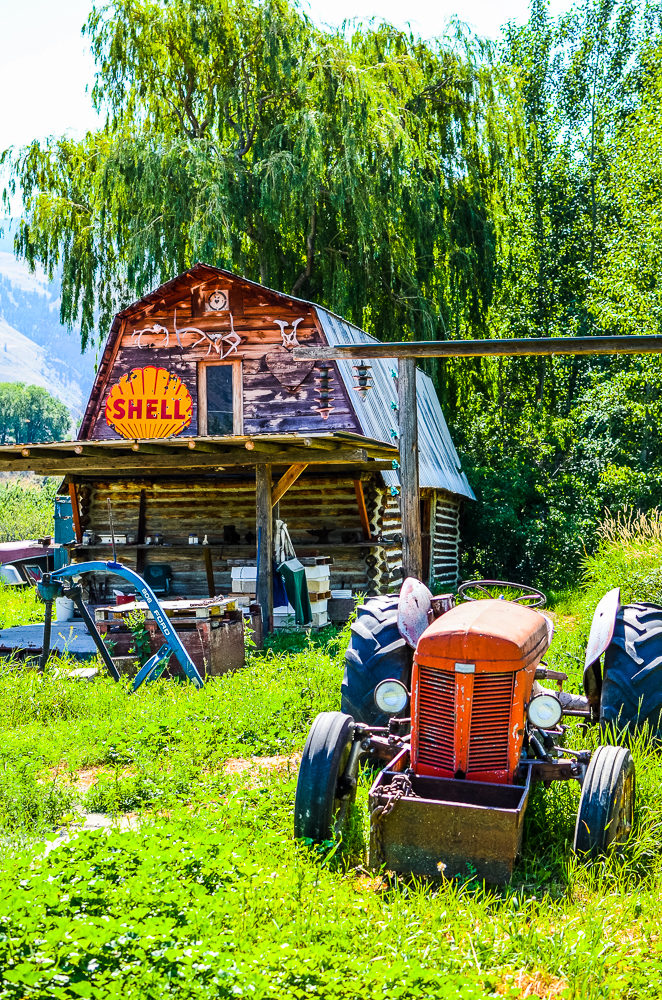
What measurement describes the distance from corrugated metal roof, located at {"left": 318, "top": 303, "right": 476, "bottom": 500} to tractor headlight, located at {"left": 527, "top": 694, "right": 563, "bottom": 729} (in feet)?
27.9

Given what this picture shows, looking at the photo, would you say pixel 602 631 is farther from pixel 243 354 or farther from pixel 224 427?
pixel 243 354

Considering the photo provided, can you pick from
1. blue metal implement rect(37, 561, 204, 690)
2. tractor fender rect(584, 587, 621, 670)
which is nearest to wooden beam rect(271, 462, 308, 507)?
blue metal implement rect(37, 561, 204, 690)

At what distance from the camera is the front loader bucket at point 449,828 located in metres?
4.76

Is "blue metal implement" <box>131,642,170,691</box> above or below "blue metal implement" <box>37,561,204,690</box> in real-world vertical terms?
below

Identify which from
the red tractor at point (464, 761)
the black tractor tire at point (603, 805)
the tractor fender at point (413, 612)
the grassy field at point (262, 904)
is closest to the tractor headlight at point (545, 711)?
the red tractor at point (464, 761)

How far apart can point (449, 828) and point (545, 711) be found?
0.85 metres

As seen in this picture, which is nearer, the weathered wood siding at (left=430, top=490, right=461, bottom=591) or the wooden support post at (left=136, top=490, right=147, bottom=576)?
the wooden support post at (left=136, top=490, right=147, bottom=576)

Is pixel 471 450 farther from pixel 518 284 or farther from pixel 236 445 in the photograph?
pixel 236 445

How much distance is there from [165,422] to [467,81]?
500 inches

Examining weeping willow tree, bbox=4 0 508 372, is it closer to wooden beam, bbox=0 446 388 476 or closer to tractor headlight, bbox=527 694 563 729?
wooden beam, bbox=0 446 388 476

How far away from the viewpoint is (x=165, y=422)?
53.2 ft

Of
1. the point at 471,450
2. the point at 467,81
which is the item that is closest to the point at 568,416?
the point at 471,450

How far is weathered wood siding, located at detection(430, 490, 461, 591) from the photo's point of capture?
1922 centimetres

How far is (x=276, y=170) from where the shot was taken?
19859mm
